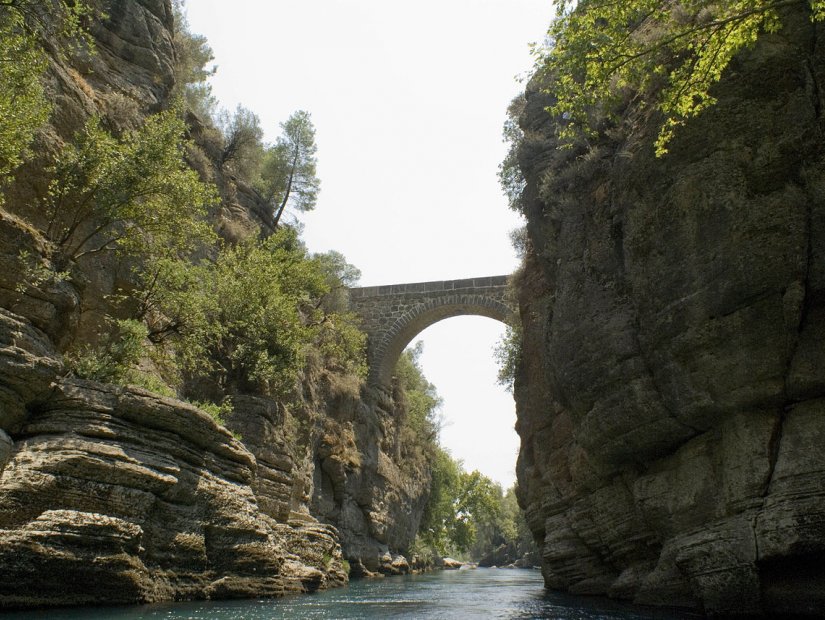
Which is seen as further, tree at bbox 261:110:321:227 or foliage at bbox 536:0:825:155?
tree at bbox 261:110:321:227

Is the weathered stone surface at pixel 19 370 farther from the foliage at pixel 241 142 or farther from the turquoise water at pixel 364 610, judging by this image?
the foliage at pixel 241 142

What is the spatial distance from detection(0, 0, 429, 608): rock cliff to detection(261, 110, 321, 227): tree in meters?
13.9

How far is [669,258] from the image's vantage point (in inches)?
410

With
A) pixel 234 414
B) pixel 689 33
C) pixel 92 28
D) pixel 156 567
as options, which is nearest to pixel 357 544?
pixel 234 414

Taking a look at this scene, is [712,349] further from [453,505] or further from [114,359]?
[453,505]

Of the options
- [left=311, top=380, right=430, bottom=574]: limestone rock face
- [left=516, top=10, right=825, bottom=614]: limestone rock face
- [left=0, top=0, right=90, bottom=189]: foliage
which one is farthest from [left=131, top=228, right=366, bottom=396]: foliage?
[left=516, top=10, right=825, bottom=614]: limestone rock face

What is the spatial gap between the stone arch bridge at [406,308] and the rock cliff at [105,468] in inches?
610

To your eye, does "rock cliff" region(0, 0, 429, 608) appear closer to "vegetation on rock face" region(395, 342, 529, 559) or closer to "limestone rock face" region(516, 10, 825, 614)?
"limestone rock face" region(516, 10, 825, 614)

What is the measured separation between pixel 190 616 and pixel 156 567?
6.16 feet

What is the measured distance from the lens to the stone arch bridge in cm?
3372

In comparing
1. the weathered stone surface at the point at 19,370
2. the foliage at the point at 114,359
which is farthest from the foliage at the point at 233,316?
the weathered stone surface at the point at 19,370

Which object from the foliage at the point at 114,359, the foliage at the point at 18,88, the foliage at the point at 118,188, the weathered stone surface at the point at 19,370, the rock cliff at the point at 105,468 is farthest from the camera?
the foliage at the point at 118,188

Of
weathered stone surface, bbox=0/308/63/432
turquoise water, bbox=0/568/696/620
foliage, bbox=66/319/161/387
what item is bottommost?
turquoise water, bbox=0/568/696/620

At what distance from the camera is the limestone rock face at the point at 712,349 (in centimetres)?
856
